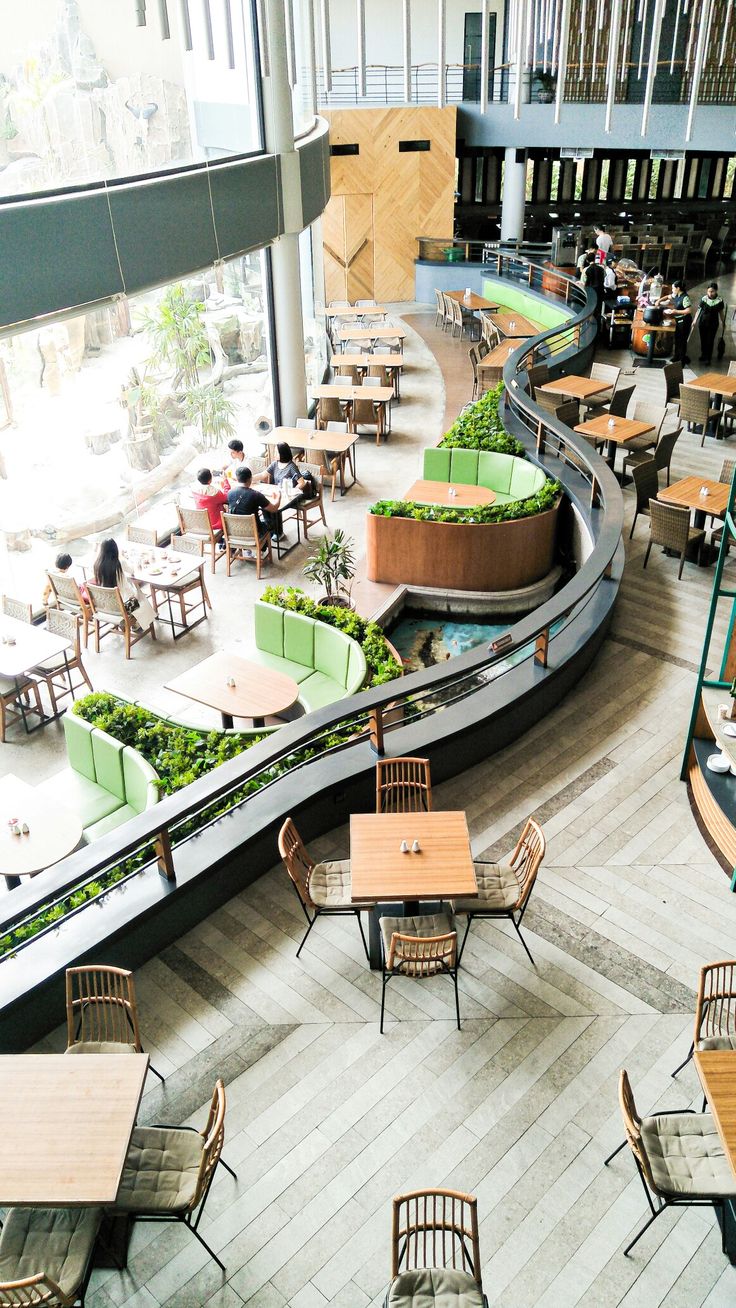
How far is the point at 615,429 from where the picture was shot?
1181 centimetres

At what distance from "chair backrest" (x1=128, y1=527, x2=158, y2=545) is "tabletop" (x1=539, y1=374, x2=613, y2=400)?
232 inches

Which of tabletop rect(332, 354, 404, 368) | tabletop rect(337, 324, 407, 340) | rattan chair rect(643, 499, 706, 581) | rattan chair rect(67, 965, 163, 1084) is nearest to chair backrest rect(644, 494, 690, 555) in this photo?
rattan chair rect(643, 499, 706, 581)

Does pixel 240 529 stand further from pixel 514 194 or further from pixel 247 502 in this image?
pixel 514 194

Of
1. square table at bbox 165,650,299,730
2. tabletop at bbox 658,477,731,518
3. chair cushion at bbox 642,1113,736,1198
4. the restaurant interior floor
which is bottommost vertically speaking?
the restaurant interior floor

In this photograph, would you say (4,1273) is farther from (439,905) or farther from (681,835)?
(681,835)

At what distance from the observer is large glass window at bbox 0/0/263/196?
7.89 metres

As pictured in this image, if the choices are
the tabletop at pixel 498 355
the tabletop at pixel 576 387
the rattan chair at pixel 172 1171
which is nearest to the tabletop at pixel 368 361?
the tabletop at pixel 498 355

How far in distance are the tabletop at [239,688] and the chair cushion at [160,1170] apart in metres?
3.47

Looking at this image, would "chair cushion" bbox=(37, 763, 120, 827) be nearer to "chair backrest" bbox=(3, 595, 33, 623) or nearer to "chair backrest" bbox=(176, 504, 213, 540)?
"chair backrest" bbox=(3, 595, 33, 623)

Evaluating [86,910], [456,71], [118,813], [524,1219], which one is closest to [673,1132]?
[524,1219]

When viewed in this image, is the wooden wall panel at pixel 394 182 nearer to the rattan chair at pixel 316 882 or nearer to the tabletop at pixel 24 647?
the tabletop at pixel 24 647

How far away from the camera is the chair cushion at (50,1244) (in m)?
3.56

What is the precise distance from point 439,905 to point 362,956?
1.84 feet

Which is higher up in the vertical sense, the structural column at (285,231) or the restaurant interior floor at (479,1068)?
the structural column at (285,231)
